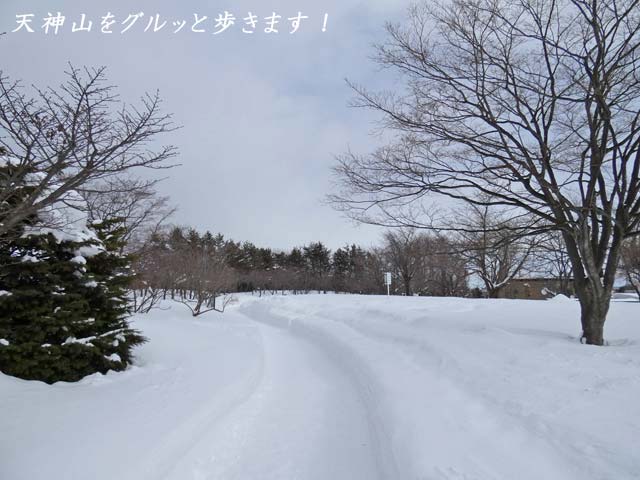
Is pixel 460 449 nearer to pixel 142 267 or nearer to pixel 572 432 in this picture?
pixel 572 432

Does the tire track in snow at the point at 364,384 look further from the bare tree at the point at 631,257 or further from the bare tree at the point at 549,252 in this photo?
the bare tree at the point at 631,257

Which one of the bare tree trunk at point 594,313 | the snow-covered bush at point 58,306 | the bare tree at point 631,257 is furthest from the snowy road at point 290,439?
the bare tree at point 631,257

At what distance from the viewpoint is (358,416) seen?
460 centimetres

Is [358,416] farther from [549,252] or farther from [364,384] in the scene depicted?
[549,252]

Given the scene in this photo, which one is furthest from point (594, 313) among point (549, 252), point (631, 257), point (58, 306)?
point (631, 257)

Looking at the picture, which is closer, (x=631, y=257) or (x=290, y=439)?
(x=290, y=439)

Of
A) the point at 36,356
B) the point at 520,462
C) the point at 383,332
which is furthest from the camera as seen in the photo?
the point at 383,332

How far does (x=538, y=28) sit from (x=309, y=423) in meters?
7.02

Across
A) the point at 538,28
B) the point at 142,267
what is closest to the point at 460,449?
the point at 538,28

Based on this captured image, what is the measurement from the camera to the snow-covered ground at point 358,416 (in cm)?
288

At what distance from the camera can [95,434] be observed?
10.6 feet

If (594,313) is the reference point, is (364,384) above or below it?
below

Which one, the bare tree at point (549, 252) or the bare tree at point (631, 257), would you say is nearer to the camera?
the bare tree at point (549, 252)

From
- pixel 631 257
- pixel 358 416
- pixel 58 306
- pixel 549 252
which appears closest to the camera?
pixel 358 416
